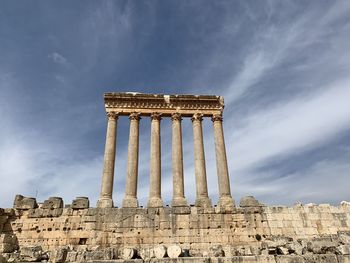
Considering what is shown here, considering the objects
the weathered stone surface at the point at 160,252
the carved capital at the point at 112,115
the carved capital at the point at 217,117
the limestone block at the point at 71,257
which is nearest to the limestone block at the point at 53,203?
the carved capital at the point at 112,115

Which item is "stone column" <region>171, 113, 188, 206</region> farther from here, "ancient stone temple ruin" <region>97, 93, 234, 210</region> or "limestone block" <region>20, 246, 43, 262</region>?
"limestone block" <region>20, 246, 43, 262</region>

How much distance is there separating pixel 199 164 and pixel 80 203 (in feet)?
29.0

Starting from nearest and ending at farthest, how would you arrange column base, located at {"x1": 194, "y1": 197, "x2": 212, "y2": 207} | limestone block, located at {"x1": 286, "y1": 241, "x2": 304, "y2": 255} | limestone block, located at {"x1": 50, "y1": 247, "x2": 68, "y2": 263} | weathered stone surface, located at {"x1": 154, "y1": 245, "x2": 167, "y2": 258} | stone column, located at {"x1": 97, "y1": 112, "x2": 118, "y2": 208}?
weathered stone surface, located at {"x1": 154, "y1": 245, "x2": 167, "y2": 258} → limestone block, located at {"x1": 50, "y1": 247, "x2": 68, "y2": 263} → limestone block, located at {"x1": 286, "y1": 241, "x2": 304, "y2": 255} → column base, located at {"x1": 194, "y1": 197, "x2": 212, "y2": 207} → stone column, located at {"x1": 97, "y1": 112, "x2": 118, "y2": 208}

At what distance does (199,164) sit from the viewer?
20047 mm

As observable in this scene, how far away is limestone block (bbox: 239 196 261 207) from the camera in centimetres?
1775

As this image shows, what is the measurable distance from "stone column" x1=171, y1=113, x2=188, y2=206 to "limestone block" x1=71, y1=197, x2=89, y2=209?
18.9 ft

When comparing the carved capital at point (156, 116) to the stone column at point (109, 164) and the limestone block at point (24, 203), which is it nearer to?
the stone column at point (109, 164)

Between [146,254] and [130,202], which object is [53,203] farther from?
[146,254]

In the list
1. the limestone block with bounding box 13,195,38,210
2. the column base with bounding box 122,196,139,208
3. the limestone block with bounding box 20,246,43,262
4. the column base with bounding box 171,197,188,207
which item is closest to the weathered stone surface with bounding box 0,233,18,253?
the limestone block with bounding box 13,195,38,210

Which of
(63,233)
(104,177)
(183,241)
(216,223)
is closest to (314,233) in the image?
(216,223)

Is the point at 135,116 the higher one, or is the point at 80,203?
the point at 135,116

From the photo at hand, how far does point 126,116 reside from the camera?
2198 cm

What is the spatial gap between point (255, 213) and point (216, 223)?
2.76 meters

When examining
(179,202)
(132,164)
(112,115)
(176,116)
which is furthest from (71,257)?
(176,116)
